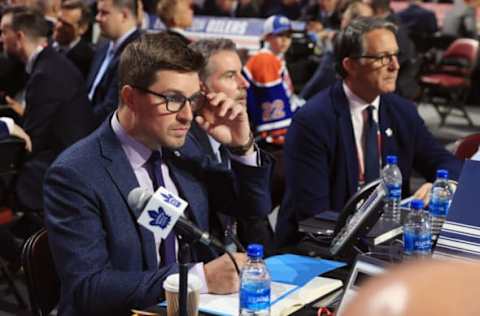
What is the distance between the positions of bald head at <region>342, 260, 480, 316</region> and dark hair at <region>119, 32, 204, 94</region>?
5.83 feet

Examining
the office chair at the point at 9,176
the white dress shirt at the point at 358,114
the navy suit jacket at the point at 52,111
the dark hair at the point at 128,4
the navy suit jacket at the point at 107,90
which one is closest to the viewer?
the white dress shirt at the point at 358,114

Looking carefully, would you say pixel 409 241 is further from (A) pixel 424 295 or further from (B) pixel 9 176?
(B) pixel 9 176

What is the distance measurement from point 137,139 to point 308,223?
2.34 ft

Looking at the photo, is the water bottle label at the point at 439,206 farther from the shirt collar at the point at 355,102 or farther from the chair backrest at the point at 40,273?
the chair backrest at the point at 40,273

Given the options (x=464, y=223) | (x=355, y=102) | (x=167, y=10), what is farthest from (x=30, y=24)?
(x=464, y=223)

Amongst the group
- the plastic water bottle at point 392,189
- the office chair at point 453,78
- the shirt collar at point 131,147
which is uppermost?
the shirt collar at point 131,147

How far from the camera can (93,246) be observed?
203 cm

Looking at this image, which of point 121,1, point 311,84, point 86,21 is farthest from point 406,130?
point 86,21

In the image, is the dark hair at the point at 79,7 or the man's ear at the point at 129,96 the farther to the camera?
the dark hair at the point at 79,7

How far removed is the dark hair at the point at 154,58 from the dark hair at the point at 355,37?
1.32m

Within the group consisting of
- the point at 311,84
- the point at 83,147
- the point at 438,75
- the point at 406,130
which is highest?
the point at 83,147

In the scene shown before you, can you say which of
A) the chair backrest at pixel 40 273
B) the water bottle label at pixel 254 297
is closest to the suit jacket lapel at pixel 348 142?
the chair backrest at pixel 40 273

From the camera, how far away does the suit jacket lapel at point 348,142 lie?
319cm

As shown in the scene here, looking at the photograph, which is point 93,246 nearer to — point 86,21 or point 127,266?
point 127,266
